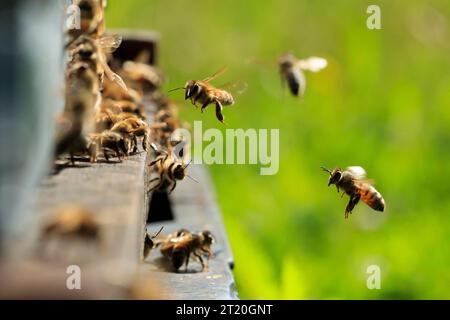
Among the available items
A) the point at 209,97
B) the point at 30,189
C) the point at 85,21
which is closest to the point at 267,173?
the point at 209,97

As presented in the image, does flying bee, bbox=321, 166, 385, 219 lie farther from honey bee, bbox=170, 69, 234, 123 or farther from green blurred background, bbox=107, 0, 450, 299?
green blurred background, bbox=107, 0, 450, 299

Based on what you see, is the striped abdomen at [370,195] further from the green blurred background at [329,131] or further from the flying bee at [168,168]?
the green blurred background at [329,131]

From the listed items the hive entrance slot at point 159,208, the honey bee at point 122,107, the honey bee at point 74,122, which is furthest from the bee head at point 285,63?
the honey bee at point 74,122

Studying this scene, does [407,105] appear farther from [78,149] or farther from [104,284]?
[104,284]

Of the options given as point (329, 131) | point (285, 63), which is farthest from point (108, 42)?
point (329, 131)

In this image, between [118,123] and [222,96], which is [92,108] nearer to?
[118,123]
